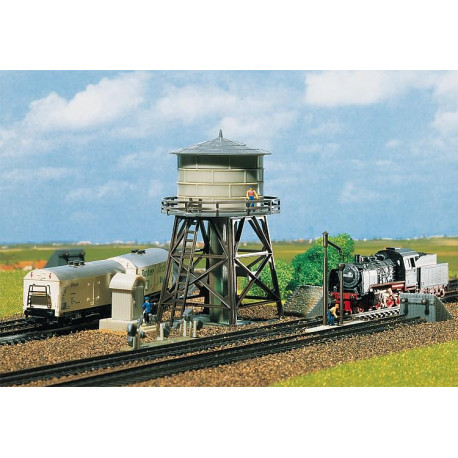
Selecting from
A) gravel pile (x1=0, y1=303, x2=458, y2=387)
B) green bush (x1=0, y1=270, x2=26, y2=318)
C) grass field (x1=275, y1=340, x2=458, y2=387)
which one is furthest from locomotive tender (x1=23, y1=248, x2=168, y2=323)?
grass field (x1=275, y1=340, x2=458, y2=387)

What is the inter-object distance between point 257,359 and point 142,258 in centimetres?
1391

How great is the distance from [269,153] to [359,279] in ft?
26.7

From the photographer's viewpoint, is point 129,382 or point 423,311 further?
point 423,311

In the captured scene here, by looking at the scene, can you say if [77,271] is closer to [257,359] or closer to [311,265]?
[257,359]

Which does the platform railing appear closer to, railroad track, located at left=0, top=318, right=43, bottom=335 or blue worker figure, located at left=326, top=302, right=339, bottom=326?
blue worker figure, located at left=326, top=302, right=339, bottom=326

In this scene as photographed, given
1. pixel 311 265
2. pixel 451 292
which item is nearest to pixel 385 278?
pixel 311 265

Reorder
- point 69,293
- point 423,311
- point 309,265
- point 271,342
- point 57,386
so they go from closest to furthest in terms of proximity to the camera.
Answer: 1. point 57,386
2. point 271,342
3. point 69,293
4. point 423,311
5. point 309,265

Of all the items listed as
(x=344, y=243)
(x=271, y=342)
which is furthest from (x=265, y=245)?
(x=344, y=243)

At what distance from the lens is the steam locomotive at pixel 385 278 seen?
165ft

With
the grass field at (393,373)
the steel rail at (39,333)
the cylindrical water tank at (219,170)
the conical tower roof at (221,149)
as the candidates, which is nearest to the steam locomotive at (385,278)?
the cylindrical water tank at (219,170)

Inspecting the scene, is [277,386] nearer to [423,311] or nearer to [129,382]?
[129,382]

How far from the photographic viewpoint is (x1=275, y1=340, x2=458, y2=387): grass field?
35.7m

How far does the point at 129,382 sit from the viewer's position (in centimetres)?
3491
